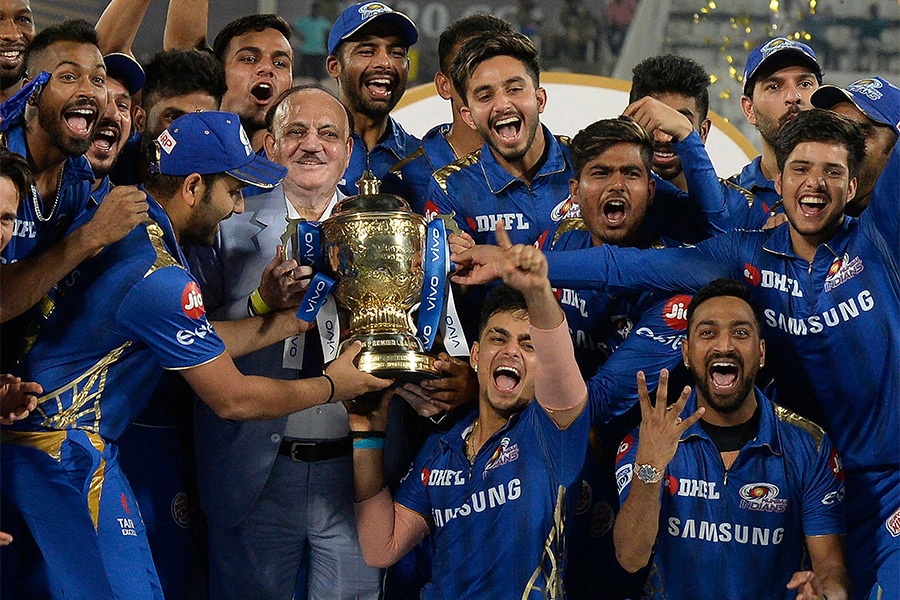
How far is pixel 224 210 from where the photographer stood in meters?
3.12

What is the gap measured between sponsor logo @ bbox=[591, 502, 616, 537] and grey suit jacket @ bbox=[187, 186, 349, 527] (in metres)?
0.78

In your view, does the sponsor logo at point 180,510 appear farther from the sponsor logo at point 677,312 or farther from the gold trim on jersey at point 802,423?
the gold trim on jersey at point 802,423

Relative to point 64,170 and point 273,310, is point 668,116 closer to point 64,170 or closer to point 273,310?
point 273,310

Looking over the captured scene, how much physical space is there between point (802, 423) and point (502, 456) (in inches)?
31.4

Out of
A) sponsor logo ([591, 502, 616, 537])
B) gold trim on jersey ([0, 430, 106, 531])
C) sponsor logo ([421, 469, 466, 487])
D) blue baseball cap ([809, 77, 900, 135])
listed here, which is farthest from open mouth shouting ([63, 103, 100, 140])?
blue baseball cap ([809, 77, 900, 135])

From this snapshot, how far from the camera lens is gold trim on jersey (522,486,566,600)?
10.3ft

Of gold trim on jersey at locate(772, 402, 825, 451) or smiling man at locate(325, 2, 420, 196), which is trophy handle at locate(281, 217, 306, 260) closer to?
smiling man at locate(325, 2, 420, 196)

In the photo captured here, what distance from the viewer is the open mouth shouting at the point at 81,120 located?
10.2 ft

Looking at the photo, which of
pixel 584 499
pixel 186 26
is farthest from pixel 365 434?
pixel 186 26

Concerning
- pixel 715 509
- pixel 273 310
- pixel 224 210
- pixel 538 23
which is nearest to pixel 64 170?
pixel 224 210

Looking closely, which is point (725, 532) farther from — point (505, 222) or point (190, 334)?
point (190, 334)

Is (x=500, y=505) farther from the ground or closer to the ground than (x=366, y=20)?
closer to the ground

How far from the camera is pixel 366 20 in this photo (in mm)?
3855

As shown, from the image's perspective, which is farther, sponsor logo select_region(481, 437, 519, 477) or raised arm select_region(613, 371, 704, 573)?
sponsor logo select_region(481, 437, 519, 477)
